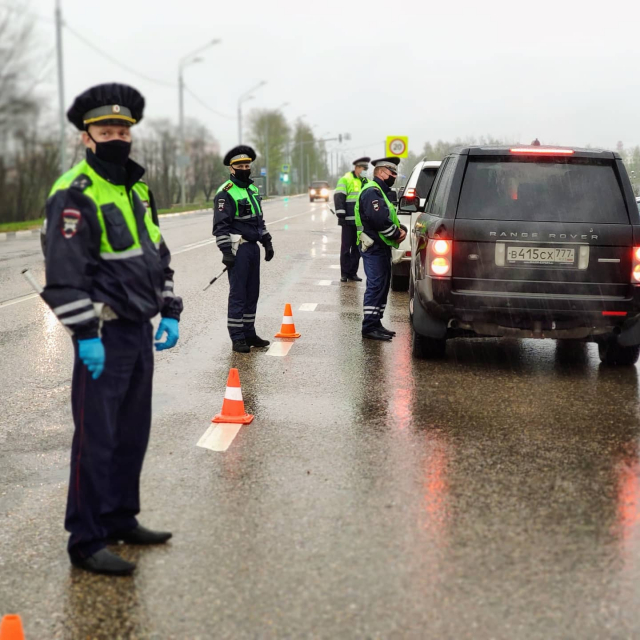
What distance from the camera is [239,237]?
8.60 metres

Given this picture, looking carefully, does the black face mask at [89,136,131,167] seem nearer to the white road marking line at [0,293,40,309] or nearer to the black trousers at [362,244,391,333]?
the black trousers at [362,244,391,333]

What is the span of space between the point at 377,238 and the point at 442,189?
1.54 meters

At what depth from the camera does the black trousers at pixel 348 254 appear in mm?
14328

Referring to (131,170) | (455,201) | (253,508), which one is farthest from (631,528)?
(455,201)

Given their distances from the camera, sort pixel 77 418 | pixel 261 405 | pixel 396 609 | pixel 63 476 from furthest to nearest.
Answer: pixel 261 405 < pixel 63 476 < pixel 77 418 < pixel 396 609

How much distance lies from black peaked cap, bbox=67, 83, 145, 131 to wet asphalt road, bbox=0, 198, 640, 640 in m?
1.75

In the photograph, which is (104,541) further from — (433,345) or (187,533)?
(433,345)

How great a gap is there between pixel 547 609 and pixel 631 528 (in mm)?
1000

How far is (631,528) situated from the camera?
13.6ft

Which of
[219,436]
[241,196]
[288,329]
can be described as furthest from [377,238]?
[219,436]

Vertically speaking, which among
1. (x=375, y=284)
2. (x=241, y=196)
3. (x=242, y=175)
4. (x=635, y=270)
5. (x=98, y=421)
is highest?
(x=242, y=175)

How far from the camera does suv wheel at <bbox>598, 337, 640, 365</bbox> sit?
25.4ft

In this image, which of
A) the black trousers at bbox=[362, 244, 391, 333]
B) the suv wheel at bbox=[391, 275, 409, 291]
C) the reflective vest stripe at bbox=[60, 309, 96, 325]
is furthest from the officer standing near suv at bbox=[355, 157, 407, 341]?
the reflective vest stripe at bbox=[60, 309, 96, 325]

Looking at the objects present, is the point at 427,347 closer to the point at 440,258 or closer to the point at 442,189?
the point at 440,258
